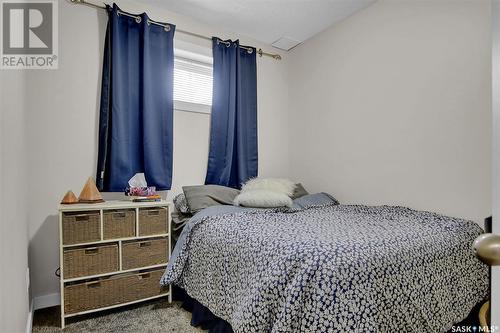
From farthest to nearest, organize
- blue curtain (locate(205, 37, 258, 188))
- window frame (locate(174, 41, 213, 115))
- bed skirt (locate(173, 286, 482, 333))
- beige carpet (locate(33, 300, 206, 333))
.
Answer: blue curtain (locate(205, 37, 258, 188)) → window frame (locate(174, 41, 213, 115)) → beige carpet (locate(33, 300, 206, 333)) → bed skirt (locate(173, 286, 482, 333))

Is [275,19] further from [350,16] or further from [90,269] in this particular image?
[90,269]

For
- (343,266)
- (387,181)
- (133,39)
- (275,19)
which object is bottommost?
(343,266)

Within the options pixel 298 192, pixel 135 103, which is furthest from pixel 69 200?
pixel 298 192

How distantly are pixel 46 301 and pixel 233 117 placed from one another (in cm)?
222

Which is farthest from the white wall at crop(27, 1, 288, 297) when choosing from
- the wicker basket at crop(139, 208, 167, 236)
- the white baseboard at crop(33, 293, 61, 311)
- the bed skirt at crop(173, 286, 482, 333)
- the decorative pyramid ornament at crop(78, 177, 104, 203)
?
the bed skirt at crop(173, 286, 482, 333)

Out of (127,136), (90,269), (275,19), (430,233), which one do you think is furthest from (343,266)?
(275,19)

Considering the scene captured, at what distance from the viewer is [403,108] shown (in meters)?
2.39

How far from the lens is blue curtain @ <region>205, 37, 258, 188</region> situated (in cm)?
296

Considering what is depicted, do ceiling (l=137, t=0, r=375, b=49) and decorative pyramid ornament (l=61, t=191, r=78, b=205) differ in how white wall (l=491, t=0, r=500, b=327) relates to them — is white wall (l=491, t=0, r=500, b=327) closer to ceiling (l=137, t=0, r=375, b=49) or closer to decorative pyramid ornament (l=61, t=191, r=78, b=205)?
decorative pyramid ornament (l=61, t=191, r=78, b=205)

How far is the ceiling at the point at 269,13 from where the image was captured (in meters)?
2.64

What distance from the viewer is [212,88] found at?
117 inches

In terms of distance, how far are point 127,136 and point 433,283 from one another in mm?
2309

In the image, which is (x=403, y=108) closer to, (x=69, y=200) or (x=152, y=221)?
(x=152, y=221)

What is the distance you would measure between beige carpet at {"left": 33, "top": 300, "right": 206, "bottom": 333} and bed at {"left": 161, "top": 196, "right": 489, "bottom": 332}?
232mm
